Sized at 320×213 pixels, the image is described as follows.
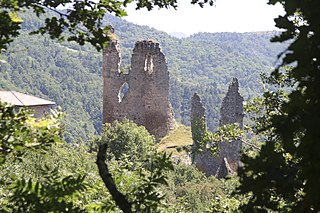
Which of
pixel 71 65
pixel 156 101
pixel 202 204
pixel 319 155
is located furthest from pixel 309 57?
pixel 71 65

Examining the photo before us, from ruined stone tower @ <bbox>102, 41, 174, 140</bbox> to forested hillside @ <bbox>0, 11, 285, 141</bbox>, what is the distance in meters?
35.7

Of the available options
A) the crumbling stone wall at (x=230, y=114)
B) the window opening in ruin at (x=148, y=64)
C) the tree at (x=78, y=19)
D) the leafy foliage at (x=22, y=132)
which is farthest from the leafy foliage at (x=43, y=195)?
the window opening in ruin at (x=148, y=64)

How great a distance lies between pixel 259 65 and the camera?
498 feet

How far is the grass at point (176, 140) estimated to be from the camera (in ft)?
110

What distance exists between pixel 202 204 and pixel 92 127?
69.3 metres

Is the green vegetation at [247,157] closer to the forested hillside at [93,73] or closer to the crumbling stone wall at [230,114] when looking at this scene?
the crumbling stone wall at [230,114]

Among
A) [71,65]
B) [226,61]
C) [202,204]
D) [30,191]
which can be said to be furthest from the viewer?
[226,61]

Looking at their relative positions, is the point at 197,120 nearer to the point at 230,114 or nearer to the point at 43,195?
the point at 230,114

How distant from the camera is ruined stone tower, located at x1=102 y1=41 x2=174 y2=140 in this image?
34.3m

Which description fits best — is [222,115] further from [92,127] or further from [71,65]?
[71,65]

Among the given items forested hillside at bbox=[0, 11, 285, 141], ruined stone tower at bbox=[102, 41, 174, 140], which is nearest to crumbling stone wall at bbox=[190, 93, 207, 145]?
ruined stone tower at bbox=[102, 41, 174, 140]

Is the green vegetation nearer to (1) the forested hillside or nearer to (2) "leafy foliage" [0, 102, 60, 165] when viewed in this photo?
(2) "leafy foliage" [0, 102, 60, 165]

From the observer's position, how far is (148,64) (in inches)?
1369

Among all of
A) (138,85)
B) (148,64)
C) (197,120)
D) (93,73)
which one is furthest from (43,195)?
(93,73)
